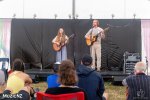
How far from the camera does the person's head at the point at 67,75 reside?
3.94 metres

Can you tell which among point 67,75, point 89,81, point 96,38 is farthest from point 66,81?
point 96,38

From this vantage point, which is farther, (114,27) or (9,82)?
(114,27)

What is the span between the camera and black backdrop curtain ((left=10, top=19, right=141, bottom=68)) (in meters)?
13.2

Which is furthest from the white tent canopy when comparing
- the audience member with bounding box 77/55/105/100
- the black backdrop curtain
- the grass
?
the audience member with bounding box 77/55/105/100

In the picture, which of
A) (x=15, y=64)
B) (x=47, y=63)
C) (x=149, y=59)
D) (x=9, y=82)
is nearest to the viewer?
(x=9, y=82)

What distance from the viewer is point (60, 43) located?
42.9 feet

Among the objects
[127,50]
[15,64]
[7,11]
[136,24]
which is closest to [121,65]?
[127,50]

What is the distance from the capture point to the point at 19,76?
169 inches

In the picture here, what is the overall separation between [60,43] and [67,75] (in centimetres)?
914

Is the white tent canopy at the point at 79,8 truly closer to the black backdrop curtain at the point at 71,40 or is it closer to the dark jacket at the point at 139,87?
the black backdrop curtain at the point at 71,40

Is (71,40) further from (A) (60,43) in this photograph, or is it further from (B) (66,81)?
(B) (66,81)

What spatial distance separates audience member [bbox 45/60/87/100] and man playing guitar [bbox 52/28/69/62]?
8.97m

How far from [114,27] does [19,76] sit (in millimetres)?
9208

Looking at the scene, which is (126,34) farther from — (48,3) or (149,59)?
(48,3)
